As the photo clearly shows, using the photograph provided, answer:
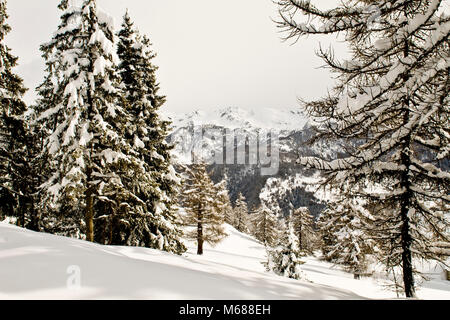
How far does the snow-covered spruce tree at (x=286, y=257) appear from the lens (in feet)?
47.0

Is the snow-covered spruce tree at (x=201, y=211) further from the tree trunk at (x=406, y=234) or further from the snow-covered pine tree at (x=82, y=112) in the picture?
the tree trunk at (x=406, y=234)

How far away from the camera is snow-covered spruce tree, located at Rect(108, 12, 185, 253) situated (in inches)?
509

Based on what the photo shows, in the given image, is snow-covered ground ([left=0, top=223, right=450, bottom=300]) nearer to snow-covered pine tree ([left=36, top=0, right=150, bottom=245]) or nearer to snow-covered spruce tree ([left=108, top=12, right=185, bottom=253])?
snow-covered pine tree ([left=36, top=0, right=150, bottom=245])

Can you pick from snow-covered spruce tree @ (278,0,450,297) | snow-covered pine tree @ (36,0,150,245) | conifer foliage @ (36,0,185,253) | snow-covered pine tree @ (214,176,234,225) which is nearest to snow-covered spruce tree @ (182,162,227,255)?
snow-covered pine tree @ (214,176,234,225)

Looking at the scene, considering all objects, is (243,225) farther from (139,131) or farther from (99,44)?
(99,44)

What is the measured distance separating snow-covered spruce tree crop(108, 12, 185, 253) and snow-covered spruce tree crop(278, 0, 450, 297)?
9588 millimetres

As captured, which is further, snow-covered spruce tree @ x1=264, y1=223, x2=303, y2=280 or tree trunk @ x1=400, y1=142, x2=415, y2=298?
snow-covered spruce tree @ x1=264, y1=223, x2=303, y2=280

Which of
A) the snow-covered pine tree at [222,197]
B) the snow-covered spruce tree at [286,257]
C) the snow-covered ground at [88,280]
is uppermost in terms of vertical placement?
the snow-covered pine tree at [222,197]

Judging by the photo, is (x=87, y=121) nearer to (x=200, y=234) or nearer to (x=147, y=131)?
(x=147, y=131)

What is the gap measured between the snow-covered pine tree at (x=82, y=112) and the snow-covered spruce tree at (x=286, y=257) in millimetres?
10208

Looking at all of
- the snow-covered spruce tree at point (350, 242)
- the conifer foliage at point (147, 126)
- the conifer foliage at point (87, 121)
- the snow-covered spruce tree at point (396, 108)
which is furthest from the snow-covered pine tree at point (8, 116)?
the snow-covered spruce tree at point (350, 242)
